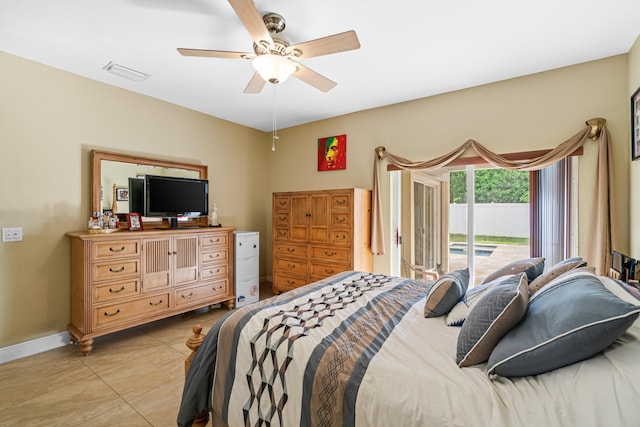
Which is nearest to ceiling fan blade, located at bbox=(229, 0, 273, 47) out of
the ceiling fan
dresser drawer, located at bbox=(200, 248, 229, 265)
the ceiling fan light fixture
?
the ceiling fan

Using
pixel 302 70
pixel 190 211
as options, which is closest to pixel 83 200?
pixel 190 211

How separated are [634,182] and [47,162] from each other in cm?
528

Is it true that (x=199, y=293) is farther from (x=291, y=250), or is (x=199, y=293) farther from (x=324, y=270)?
(x=324, y=270)

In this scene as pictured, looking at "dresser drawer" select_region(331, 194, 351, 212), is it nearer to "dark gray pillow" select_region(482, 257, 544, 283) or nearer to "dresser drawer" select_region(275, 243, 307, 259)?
"dresser drawer" select_region(275, 243, 307, 259)

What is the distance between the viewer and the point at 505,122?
9.98 ft

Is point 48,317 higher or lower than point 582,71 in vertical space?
lower

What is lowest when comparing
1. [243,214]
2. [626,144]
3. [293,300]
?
[293,300]

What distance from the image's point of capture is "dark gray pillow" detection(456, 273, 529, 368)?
1.15 m

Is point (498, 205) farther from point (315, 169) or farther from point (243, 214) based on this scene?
point (243, 214)

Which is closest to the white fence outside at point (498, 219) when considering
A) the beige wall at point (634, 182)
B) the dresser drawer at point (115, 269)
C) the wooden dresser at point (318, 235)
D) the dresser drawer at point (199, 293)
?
the beige wall at point (634, 182)

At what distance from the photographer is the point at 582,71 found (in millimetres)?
2678

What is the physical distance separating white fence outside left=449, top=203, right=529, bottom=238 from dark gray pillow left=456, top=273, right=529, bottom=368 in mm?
2279

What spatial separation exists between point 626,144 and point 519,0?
171 centimetres

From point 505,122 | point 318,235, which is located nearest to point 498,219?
point 505,122
